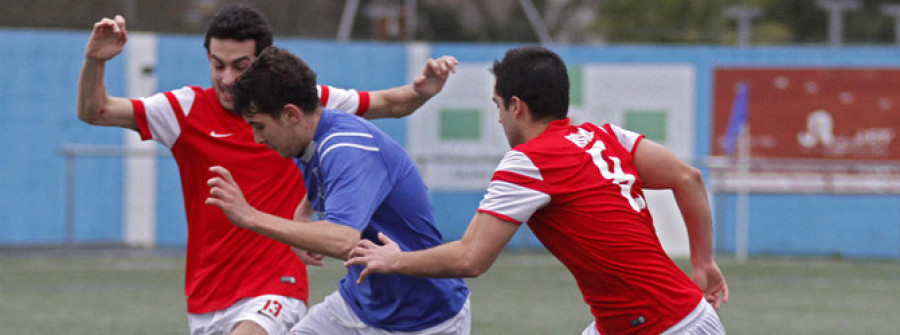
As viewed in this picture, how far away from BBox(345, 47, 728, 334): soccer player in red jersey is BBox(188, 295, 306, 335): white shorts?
3.78 feet

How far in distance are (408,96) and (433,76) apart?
18 centimetres

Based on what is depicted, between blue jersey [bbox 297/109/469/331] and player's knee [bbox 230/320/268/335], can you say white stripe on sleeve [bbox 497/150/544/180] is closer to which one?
blue jersey [bbox 297/109/469/331]

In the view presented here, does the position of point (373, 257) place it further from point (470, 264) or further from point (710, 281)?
point (710, 281)

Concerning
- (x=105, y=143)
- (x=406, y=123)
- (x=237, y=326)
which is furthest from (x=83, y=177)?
(x=237, y=326)

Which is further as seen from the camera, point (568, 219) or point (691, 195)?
point (691, 195)

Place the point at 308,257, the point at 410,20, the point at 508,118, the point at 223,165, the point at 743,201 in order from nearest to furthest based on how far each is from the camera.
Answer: the point at 508,118 → the point at 308,257 → the point at 223,165 → the point at 743,201 → the point at 410,20

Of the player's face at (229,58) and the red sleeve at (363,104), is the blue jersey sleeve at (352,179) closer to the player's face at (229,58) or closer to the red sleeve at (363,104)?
the player's face at (229,58)

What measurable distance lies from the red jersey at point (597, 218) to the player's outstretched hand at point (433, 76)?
116 cm

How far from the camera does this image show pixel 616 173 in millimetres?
4297

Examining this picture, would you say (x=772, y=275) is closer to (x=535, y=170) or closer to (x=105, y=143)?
(x=105, y=143)

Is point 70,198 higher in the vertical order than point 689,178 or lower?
lower

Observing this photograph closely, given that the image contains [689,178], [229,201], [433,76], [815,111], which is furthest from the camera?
[815,111]

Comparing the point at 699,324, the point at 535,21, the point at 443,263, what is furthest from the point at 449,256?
the point at 535,21

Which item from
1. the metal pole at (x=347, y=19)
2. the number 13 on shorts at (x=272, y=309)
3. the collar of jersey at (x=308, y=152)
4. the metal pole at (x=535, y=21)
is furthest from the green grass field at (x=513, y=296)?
the collar of jersey at (x=308, y=152)
